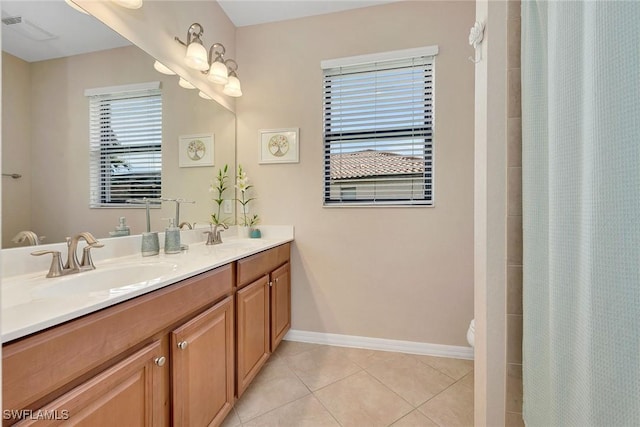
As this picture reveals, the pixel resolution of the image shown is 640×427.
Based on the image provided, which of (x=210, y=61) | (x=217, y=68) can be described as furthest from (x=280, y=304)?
(x=210, y=61)

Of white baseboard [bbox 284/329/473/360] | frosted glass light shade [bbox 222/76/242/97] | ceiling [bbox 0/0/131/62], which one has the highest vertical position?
frosted glass light shade [bbox 222/76/242/97]

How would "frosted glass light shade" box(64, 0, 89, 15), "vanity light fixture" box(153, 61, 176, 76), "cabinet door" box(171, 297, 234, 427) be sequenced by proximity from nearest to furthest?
"cabinet door" box(171, 297, 234, 427), "frosted glass light shade" box(64, 0, 89, 15), "vanity light fixture" box(153, 61, 176, 76)

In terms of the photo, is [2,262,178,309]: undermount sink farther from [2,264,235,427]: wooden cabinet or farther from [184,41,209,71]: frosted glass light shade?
[184,41,209,71]: frosted glass light shade

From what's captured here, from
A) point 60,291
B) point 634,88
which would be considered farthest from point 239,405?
point 634,88

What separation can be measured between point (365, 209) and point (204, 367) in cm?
147

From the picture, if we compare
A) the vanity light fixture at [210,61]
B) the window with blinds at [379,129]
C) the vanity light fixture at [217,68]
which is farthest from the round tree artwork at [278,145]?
the vanity light fixture at [217,68]

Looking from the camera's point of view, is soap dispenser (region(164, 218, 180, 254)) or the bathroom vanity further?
soap dispenser (region(164, 218, 180, 254))

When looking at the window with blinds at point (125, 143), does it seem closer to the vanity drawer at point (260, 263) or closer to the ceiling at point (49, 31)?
the ceiling at point (49, 31)

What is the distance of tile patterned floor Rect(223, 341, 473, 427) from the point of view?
4.94ft

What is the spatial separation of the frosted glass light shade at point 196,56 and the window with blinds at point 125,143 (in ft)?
1.03

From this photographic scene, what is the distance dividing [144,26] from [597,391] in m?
2.33

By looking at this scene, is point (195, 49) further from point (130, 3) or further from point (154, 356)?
point (154, 356)

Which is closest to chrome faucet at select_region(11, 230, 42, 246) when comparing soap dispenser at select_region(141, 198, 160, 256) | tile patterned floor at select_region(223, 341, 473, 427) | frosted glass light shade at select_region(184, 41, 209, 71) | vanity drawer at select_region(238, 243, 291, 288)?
soap dispenser at select_region(141, 198, 160, 256)

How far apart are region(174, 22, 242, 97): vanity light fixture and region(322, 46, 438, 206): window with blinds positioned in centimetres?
72
